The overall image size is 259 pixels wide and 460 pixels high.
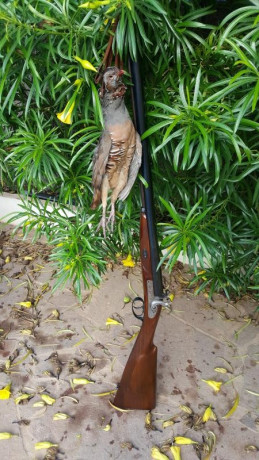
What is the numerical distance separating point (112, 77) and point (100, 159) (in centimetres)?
22

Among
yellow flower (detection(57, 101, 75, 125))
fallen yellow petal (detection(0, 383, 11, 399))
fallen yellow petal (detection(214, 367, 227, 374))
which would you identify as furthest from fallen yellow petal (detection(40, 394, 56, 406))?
yellow flower (detection(57, 101, 75, 125))

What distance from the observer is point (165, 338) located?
1747 mm

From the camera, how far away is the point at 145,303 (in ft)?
4.13

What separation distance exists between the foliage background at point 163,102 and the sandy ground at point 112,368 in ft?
1.24

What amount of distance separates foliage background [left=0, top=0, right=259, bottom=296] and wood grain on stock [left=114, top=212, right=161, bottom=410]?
0.31ft

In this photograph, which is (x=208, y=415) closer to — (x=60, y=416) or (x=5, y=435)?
(x=60, y=416)

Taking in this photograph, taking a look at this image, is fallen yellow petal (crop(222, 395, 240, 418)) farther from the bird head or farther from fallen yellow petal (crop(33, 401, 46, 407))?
the bird head

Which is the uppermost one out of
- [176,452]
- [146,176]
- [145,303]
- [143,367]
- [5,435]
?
[146,176]

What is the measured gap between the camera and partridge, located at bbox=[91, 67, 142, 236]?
938mm

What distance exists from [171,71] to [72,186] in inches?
21.5

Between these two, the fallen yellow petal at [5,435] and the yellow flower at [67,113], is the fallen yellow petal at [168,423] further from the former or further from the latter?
the yellow flower at [67,113]

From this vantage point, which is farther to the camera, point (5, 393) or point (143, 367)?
point (5, 393)

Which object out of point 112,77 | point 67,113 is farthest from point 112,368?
point 112,77

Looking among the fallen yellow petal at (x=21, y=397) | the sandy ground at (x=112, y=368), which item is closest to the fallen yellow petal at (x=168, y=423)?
the sandy ground at (x=112, y=368)
